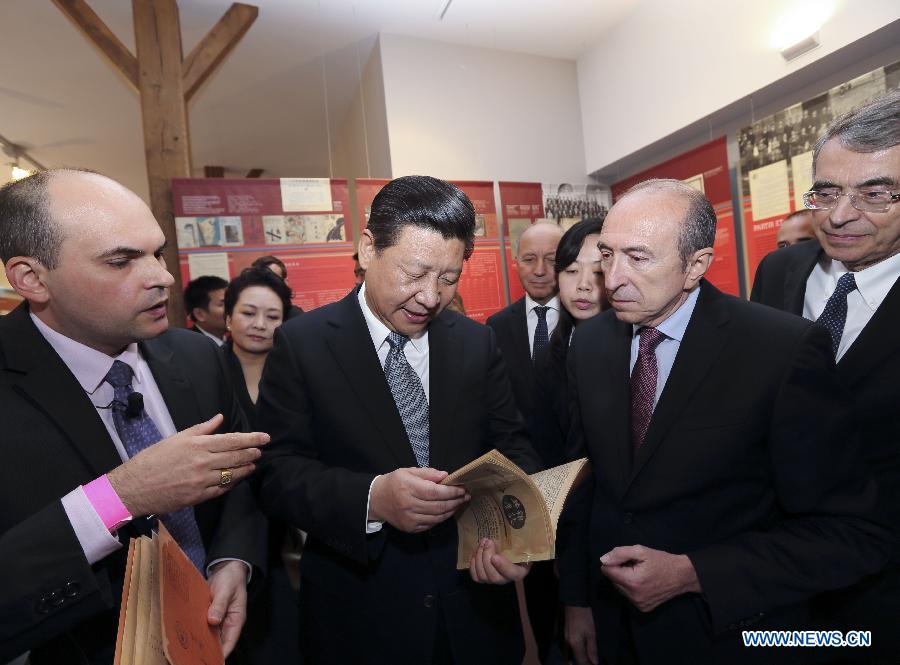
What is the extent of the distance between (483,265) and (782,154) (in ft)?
8.62

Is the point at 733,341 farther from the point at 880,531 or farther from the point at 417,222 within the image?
the point at 417,222

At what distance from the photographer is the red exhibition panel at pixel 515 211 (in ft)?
18.6

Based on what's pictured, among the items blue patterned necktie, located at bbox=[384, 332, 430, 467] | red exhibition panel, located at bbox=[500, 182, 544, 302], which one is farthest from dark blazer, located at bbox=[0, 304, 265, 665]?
red exhibition panel, located at bbox=[500, 182, 544, 302]

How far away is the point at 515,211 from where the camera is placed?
224 inches

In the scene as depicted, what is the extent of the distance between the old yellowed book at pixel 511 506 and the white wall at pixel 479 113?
15.5 feet

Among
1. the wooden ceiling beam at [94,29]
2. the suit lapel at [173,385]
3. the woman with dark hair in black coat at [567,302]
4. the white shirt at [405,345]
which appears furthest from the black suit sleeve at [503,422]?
the wooden ceiling beam at [94,29]

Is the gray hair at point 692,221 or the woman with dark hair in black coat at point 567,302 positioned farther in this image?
the woman with dark hair in black coat at point 567,302

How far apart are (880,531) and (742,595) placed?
13.9 inches

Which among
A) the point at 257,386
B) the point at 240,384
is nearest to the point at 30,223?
the point at 240,384

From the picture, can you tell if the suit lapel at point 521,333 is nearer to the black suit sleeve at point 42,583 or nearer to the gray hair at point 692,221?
the gray hair at point 692,221

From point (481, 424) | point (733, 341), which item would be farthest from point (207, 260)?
point (733, 341)

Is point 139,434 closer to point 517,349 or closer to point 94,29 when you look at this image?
point 517,349

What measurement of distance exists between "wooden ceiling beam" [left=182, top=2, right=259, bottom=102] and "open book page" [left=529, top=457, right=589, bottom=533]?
15.8 feet

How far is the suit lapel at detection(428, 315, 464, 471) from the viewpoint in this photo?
1581 mm
